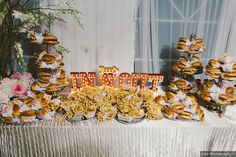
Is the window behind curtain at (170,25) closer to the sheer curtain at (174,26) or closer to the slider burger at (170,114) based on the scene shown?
the sheer curtain at (174,26)

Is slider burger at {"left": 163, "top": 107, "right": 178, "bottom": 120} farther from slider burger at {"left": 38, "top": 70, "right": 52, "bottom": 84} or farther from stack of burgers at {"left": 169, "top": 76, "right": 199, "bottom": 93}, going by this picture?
slider burger at {"left": 38, "top": 70, "right": 52, "bottom": 84}

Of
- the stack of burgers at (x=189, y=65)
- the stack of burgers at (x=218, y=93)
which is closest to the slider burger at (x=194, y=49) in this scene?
the stack of burgers at (x=189, y=65)

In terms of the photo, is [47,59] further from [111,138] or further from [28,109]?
[111,138]

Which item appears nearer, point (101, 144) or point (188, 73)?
point (101, 144)

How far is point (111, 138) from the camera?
131 centimetres

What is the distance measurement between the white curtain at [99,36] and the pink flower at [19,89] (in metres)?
0.49

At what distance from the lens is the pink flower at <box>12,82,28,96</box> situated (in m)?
1.33

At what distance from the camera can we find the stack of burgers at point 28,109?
1.25 meters

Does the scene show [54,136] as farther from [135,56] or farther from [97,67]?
[135,56]

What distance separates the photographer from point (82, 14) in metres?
1.69

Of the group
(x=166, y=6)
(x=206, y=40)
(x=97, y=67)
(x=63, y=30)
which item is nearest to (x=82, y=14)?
(x=63, y=30)

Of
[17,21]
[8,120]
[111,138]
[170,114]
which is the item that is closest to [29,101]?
[8,120]

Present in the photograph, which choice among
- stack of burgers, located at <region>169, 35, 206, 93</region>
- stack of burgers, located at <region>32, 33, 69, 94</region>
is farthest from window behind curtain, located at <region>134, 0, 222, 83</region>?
stack of burgers, located at <region>32, 33, 69, 94</region>

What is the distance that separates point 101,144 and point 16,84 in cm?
59
